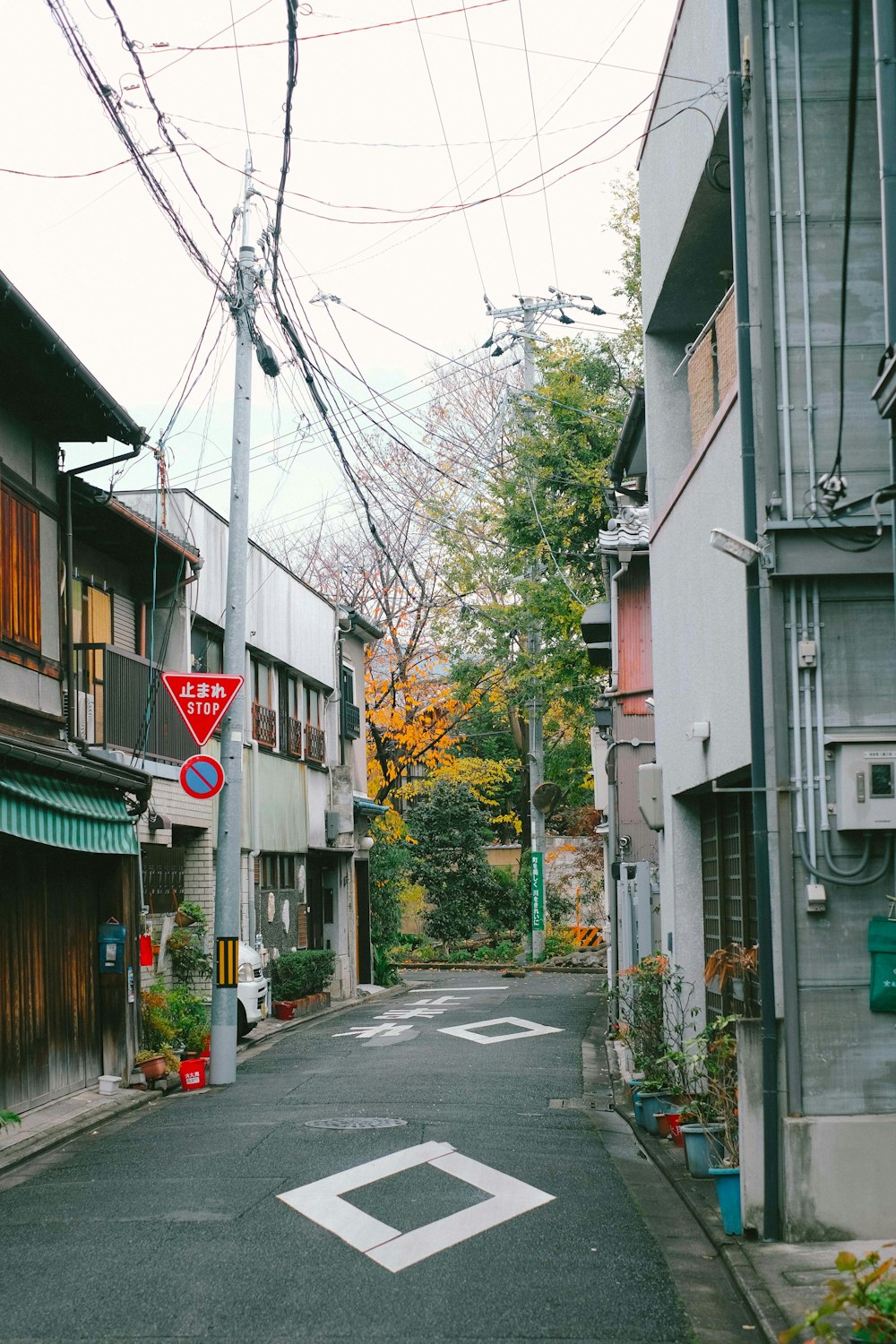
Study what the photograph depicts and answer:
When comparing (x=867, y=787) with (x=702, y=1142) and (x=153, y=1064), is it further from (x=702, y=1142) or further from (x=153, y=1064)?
(x=153, y=1064)

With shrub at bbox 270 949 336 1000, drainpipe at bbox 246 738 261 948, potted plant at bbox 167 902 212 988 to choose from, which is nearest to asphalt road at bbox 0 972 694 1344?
potted plant at bbox 167 902 212 988

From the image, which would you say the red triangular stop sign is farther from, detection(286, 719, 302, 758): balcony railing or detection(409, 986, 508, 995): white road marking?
detection(409, 986, 508, 995): white road marking

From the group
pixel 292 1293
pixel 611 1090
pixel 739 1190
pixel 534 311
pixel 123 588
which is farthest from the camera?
pixel 534 311

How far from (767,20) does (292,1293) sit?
24.9ft

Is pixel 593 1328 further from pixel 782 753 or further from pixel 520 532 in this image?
pixel 520 532

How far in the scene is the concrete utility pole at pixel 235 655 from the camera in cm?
1491

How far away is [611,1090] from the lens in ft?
45.0

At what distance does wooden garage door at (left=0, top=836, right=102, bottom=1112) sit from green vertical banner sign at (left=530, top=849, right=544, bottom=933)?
19.5 metres

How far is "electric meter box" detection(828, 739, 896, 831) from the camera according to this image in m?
7.36

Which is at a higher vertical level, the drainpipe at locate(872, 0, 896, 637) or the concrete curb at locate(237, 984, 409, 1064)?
the drainpipe at locate(872, 0, 896, 637)

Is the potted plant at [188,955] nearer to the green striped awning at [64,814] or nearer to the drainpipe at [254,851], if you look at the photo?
the drainpipe at [254,851]

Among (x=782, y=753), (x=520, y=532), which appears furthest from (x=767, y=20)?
(x=520, y=532)

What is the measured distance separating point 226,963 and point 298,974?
8365 mm

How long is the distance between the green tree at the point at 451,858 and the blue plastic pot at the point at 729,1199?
31.6m
